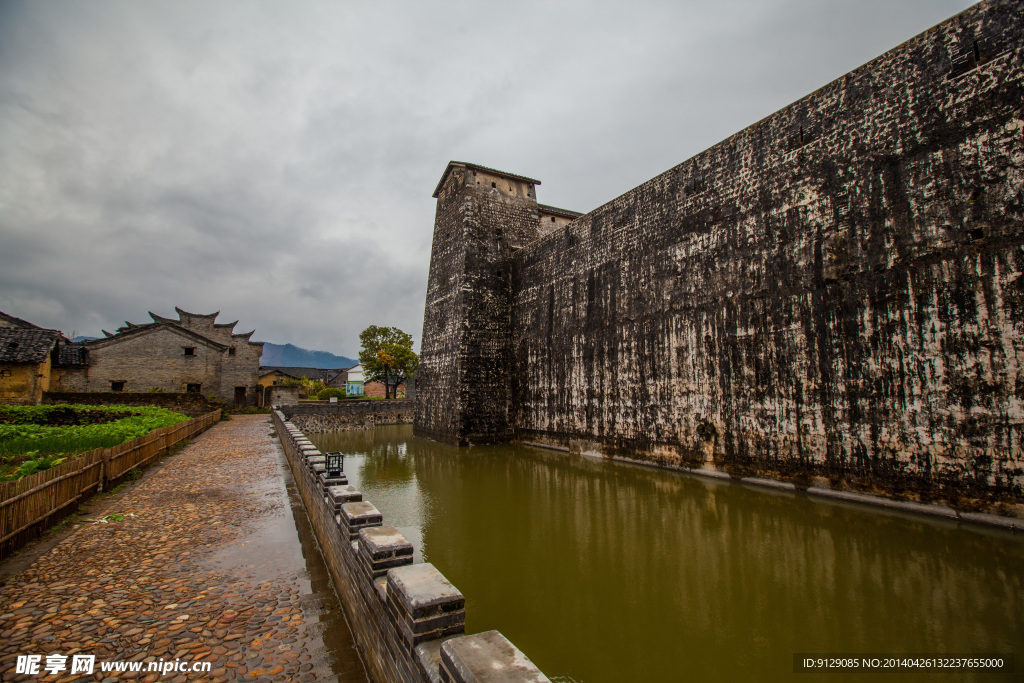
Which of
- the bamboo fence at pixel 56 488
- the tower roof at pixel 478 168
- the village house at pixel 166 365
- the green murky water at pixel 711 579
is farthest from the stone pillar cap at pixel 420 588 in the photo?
the village house at pixel 166 365

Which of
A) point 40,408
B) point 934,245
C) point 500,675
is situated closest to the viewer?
point 500,675

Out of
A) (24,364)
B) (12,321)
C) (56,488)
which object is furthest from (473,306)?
(12,321)

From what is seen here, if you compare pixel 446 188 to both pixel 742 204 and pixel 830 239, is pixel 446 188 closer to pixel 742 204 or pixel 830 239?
pixel 742 204

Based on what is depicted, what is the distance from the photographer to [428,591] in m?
2.38

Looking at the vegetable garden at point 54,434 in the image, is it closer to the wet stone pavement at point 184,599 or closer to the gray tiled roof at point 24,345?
the wet stone pavement at point 184,599

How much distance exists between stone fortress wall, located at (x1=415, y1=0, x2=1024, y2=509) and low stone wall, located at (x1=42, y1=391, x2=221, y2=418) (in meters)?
19.5

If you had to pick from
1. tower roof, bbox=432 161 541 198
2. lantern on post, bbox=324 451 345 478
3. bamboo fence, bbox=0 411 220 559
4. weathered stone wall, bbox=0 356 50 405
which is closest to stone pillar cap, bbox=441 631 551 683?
lantern on post, bbox=324 451 345 478

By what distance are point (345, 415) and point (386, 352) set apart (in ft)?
32.3

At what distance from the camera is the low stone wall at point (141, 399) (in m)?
19.6

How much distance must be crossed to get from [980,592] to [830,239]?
5.71 metres

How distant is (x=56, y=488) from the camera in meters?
5.66

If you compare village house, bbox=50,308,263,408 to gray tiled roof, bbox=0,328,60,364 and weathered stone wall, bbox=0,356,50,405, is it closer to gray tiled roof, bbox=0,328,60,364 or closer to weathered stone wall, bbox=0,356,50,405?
gray tiled roof, bbox=0,328,60,364

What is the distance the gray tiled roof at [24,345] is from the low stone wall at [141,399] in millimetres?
1746

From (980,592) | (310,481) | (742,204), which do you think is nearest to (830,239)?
(742,204)
